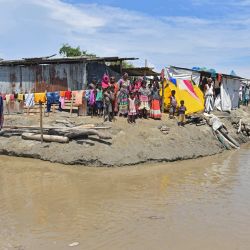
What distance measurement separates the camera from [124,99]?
1350 cm

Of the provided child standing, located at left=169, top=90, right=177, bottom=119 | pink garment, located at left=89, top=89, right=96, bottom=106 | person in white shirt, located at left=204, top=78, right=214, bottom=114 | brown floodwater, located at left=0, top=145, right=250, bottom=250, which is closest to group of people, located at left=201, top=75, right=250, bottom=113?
person in white shirt, located at left=204, top=78, right=214, bottom=114

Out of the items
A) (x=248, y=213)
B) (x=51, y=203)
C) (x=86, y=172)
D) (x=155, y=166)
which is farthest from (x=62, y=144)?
(x=248, y=213)

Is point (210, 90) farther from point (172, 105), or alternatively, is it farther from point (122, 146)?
point (122, 146)

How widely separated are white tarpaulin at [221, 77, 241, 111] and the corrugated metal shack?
17.0 feet

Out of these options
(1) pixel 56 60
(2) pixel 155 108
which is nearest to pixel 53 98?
(1) pixel 56 60

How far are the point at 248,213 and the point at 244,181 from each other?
2676 millimetres

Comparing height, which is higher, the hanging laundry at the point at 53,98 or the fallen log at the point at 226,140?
the hanging laundry at the point at 53,98

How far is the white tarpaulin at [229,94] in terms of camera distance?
19703 millimetres

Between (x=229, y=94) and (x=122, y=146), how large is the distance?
35.3ft

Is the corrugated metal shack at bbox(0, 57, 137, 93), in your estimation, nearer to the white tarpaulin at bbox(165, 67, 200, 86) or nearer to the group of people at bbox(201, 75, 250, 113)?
A: the white tarpaulin at bbox(165, 67, 200, 86)

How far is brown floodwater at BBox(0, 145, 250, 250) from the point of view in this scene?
591cm

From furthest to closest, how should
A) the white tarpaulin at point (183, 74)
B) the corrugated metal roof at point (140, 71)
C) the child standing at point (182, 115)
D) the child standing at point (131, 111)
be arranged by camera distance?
the corrugated metal roof at point (140, 71) → the white tarpaulin at point (183, 74) → the child standing at point (182, 115) → the child standing at point (131, 111)

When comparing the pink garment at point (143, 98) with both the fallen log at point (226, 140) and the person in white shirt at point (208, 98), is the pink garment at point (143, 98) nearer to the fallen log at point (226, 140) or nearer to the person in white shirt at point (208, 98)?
the fallen log at point (226, 140)

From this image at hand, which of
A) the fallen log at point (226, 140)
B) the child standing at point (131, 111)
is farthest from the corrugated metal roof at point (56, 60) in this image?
the fallen log at point (226, 140)
